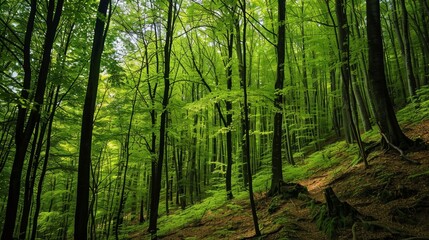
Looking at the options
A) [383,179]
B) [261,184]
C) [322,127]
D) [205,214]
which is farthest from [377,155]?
[322,127]

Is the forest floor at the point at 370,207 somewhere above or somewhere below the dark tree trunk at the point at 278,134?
below

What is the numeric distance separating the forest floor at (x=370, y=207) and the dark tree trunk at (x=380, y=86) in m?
0.39

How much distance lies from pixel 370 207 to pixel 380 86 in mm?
3085

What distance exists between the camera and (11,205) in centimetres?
480

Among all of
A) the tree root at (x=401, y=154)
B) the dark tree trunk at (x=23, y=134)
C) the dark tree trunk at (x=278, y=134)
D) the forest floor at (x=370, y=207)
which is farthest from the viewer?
the dark tree trunk at (x=278, y=134)

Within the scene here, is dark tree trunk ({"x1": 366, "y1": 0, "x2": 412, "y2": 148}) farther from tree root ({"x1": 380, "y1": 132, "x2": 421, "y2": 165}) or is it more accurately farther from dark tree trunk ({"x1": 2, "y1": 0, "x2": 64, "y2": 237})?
dark tree trunk ({"x1": 2, "y1": 0, "x2": 64, "y2": 237})

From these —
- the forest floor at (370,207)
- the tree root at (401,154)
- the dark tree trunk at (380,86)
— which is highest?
the dark tree trunk at (380,86)

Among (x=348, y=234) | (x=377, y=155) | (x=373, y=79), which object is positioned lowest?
(x=348, y=234)

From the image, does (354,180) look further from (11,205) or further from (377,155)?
(11,205)

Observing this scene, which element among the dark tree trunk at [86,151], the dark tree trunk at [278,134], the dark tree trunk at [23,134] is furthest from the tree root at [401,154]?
the dark tree trunk at [23,134]

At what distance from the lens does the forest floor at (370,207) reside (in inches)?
167

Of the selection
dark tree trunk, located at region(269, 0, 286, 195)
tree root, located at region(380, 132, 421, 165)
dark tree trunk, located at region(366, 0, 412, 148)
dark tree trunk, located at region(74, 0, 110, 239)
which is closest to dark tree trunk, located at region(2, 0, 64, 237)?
dark tree trunk, located at region(74, 0, 110, 239)

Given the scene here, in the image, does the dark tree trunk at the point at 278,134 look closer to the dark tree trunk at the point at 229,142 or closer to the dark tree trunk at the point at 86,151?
the dark tree trunk at the point at 229,142

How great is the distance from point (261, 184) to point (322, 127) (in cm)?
1211
